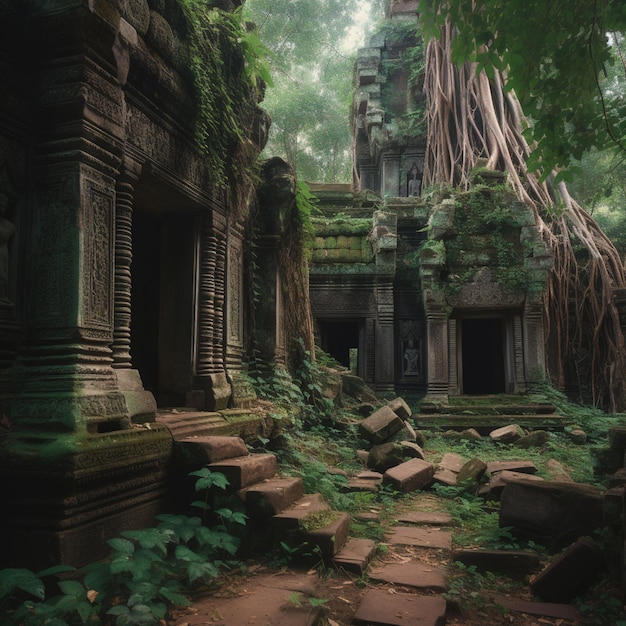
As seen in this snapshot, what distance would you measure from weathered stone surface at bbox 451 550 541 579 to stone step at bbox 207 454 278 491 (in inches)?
61.0

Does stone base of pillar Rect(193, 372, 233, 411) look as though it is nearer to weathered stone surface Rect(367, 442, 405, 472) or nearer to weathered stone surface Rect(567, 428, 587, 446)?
weathered stone surface Rect(367, 442, 405, 472)

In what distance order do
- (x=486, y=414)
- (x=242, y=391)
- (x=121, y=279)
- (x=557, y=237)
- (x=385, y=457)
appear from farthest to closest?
1. (x=557, y=237)
2. (x=486, y=414)
3. (x=385, y=457)
4. (x=242, y=391)
5. (x=121, y=279)

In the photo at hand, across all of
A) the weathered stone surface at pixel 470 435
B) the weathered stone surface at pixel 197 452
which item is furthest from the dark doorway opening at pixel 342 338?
the weathered stone surface at pixel 197 452

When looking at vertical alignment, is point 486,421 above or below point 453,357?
below

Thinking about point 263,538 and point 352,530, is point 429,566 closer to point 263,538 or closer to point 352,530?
point 352,530

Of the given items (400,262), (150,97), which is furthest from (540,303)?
(150,97)

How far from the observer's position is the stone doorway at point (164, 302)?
540 centimetres

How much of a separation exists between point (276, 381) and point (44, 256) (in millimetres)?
3558

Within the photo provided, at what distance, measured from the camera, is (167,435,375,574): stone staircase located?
3576 mm

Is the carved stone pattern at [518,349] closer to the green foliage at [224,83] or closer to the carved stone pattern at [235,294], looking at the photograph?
the carved stone pattern at [235,294]

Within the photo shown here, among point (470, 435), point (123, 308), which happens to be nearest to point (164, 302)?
point (123, 308)

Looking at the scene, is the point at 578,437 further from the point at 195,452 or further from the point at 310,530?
the point at 195,452

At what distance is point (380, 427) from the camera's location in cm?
763

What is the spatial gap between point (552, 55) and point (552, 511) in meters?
3.58
